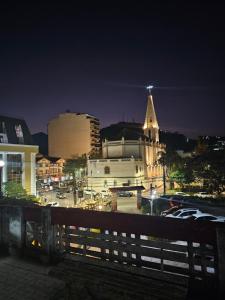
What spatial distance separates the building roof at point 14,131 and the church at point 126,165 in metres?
24.6

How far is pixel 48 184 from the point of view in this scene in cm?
8462

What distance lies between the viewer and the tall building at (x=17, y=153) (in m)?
40.6

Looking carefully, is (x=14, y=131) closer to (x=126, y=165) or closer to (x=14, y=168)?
(x=14, y=168)

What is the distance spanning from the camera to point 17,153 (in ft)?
139

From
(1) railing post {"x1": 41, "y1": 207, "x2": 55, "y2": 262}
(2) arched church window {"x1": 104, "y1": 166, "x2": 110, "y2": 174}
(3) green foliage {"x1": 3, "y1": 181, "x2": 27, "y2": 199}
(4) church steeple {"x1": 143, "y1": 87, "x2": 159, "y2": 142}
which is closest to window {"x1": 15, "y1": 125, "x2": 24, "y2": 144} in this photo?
(3) green foliage {"x1": 3, "y1": 181, "x2": 27, "y2": 199}

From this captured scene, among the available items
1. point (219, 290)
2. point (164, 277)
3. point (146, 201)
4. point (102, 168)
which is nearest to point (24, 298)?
point (164, 277)

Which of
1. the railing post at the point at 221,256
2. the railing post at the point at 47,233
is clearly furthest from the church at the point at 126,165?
the railing post at the point at 221,256

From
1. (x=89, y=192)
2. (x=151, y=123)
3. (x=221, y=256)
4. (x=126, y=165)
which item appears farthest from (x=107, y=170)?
(x=221, y=256)

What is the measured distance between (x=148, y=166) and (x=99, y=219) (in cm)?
6724

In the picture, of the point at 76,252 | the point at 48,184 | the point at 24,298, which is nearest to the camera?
the point at 24,298

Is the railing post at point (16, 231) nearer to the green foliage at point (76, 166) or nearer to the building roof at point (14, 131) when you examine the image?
the building roof at point (14, 131)

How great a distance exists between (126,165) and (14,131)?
29328 mm

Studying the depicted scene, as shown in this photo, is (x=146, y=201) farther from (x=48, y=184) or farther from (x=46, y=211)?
(x=48, y=184)

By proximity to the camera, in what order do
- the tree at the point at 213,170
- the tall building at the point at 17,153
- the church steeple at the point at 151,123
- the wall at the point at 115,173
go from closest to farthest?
the tree at the point at 213,170 → the tall building at the point at 17,153 → the wall at the point at 115,173 → the church steeple at the point at 151,123
